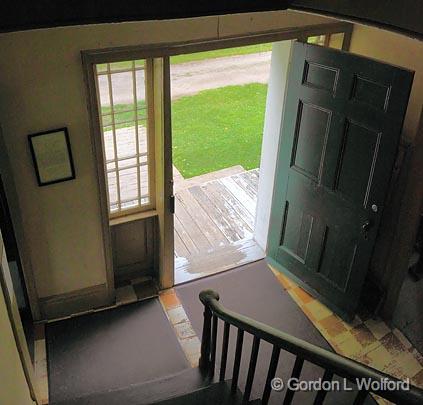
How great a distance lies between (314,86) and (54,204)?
1.99 m

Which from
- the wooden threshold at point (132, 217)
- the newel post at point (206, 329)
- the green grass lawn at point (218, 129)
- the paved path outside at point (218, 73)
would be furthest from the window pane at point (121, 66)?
the paved path outside at point (218, 73)

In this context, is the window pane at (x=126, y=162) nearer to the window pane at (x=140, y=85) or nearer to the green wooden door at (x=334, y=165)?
the window pane at (x=140, y=85)

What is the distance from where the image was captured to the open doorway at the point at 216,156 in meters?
4.55

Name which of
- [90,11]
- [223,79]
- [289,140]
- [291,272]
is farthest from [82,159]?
[223,79]

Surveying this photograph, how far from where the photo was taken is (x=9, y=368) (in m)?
1.98

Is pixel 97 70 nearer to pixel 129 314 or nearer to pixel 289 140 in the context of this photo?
pixel 289 140

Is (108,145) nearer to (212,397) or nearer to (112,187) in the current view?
(112,187)

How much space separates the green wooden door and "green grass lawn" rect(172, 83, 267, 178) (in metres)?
2.22

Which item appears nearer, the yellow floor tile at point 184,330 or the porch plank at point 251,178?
the yellow floor tile at point 184,330

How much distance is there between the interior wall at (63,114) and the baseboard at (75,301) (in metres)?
0.06

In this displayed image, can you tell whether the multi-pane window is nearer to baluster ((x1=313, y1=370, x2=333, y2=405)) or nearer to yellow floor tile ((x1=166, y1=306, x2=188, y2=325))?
yellow floor tile ((x1=166, y1=306, x2=188, y2=325))

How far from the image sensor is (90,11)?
33.6 inches

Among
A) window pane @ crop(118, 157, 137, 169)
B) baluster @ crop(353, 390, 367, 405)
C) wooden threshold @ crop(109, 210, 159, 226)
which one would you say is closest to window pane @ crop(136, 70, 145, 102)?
window pane @ crop(118, 157, 137, 169)

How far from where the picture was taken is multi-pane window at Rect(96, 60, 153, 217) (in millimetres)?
3119
